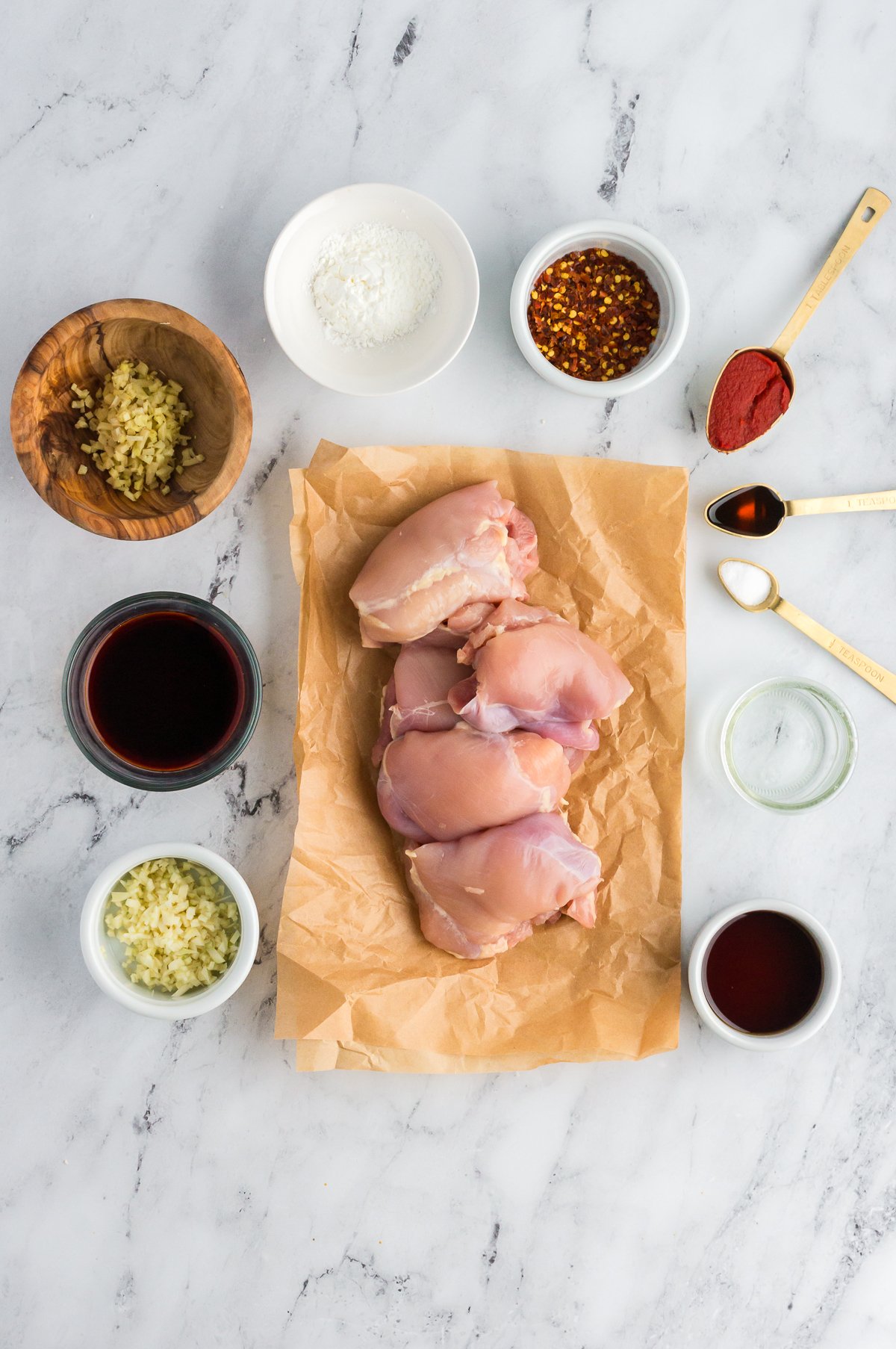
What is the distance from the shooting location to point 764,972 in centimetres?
180

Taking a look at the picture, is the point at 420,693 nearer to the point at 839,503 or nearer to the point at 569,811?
the point at 569,811

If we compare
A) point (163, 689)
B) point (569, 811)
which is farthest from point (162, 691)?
point (569, 811)

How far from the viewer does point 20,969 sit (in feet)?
5.86

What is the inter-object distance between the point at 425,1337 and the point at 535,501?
5.20 ft

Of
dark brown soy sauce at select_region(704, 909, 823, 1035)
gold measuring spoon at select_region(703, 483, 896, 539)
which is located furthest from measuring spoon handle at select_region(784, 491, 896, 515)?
dark brown soy sauce at select_region(704, 909, 823, 1035)

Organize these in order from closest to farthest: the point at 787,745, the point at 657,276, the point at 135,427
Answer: the point at 135,427 → the point at 657,276 → the point at 787,745

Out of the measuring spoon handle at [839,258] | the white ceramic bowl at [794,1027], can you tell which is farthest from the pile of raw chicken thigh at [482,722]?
the measuring spoon handle at [839,258]

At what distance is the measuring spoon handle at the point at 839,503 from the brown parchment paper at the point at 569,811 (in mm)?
235

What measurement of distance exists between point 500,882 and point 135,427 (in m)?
0.99

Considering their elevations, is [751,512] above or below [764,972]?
above

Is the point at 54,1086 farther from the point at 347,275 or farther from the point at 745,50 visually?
the point at 745,50

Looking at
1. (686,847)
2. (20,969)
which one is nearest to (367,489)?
(686,847)

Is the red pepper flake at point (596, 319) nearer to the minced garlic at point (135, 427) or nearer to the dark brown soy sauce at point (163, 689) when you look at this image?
the minced garlic at point (135, 427)

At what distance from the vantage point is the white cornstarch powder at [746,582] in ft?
5.99
